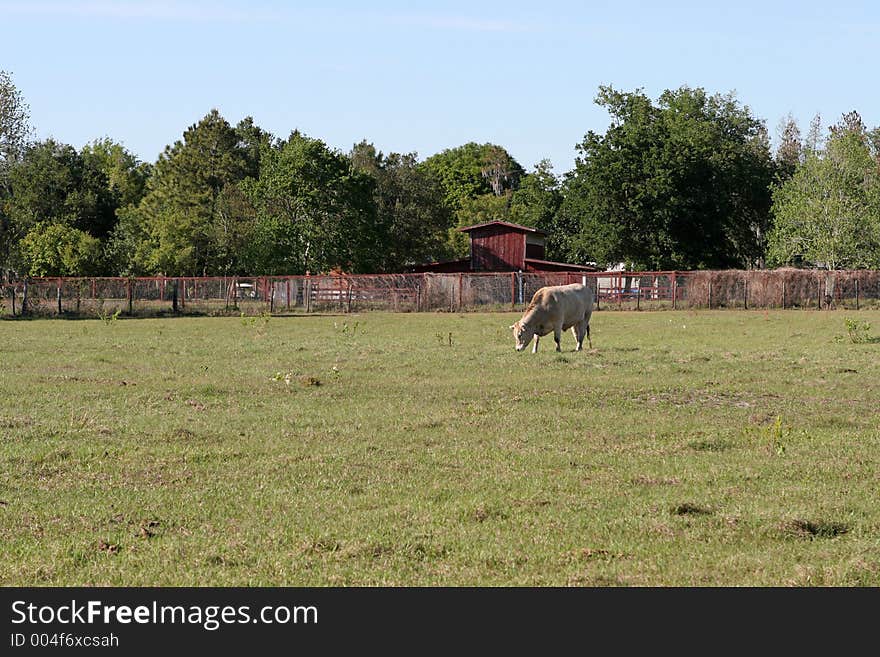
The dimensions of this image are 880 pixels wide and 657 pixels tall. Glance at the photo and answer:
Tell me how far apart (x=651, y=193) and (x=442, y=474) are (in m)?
63.2

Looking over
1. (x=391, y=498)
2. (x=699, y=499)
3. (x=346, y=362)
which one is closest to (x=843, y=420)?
(x=699, y=499)

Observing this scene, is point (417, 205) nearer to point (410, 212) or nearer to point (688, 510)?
point (410, 212)

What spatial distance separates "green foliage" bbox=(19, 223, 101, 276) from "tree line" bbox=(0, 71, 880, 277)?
0.13 metres

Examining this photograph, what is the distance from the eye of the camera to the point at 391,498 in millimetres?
9266

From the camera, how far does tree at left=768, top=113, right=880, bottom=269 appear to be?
68.2m

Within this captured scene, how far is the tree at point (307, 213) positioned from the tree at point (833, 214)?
2747cm

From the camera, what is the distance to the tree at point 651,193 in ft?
236

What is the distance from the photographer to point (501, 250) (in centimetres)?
7738

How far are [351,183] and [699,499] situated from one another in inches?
2594

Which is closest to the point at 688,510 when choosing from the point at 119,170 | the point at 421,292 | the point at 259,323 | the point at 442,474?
the point at 442,474

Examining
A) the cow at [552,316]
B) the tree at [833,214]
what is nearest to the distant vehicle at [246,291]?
the tree at [833,214]
